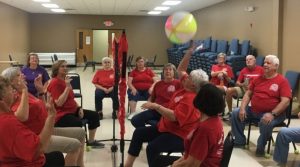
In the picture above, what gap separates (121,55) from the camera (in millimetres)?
3412

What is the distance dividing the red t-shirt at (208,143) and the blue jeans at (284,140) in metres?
1.71

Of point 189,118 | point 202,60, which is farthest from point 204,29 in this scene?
point 189,118

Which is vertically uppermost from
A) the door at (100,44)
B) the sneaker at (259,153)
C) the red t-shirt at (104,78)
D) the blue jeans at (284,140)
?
the door at (100,44)

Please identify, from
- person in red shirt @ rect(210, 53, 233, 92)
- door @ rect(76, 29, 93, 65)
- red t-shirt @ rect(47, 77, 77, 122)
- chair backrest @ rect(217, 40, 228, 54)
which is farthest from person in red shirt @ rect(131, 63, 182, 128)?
door @ rect(76, 29, 93, 65)

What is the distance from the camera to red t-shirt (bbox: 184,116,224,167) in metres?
2.16

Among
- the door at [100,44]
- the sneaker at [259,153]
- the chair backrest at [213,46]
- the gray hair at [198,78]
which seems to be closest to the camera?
the gray hair at [198,78]

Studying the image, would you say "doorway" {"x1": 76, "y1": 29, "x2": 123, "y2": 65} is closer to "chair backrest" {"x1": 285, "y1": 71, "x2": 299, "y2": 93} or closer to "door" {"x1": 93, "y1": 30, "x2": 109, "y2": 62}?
"door" {"x1": 93, "y1": 30, "x2": 109, "y2": 62}

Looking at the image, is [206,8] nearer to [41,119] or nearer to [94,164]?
[94,164]

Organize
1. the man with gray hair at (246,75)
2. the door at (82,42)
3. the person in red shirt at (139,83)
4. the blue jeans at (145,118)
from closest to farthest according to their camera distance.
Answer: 1. the blue jeans at (145,118)
2. the man with gray hair at (246,75)
3. the person in red shirt at (139,83)
4. the door at (82,42)

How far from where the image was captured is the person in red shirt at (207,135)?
2.16 m

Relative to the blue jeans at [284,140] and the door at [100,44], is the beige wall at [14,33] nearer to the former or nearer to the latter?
the door at [100,44]

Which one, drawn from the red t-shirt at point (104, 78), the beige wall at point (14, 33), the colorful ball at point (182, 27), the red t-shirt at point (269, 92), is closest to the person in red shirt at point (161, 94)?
the colorful ball at point (182, 27)

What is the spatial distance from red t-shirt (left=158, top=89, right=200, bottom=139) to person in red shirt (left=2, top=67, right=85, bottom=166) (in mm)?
848

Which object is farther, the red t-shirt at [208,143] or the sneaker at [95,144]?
the sneaker at [95,144]
